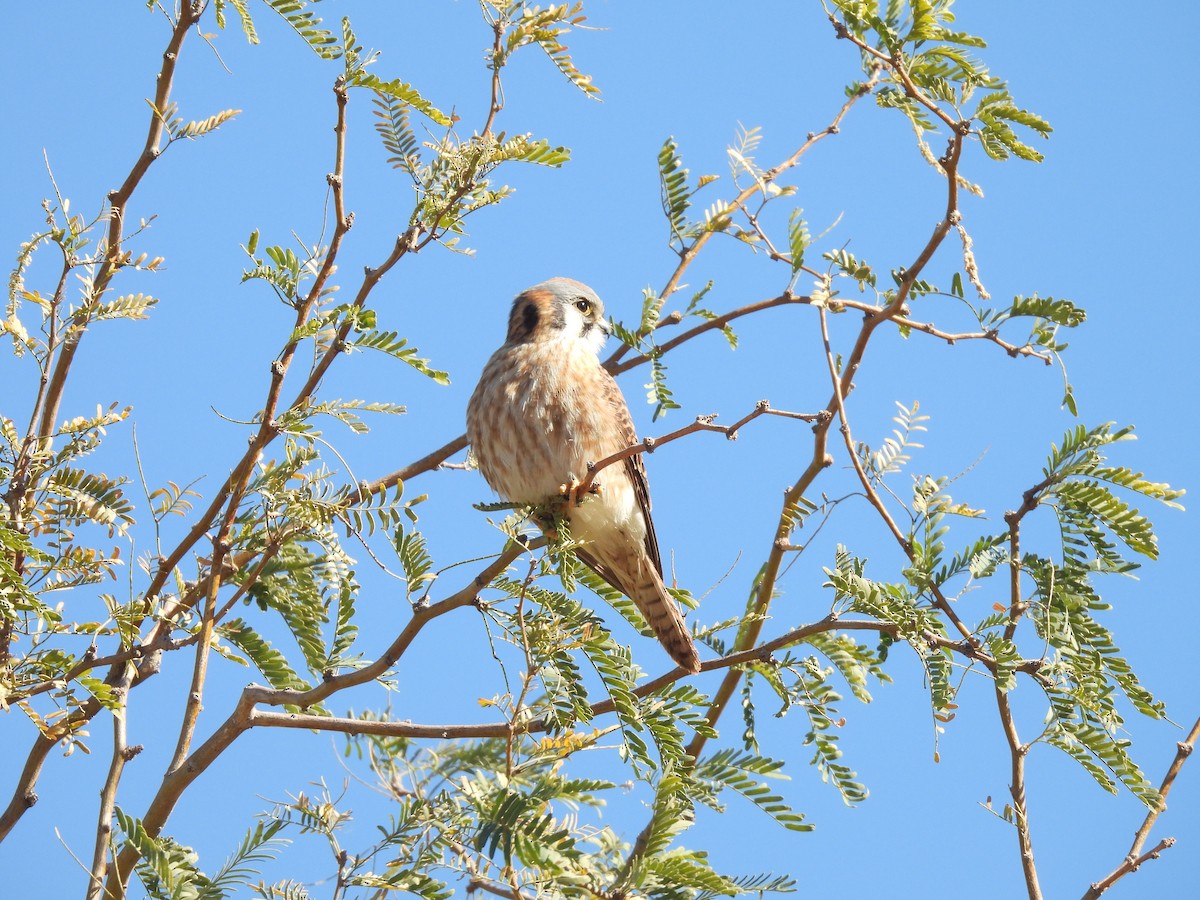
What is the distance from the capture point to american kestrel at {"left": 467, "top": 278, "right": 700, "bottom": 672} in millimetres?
4637

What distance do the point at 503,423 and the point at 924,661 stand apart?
2.08 m

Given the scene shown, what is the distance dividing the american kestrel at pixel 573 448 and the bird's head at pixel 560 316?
121 mm

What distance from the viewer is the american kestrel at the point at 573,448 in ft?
15.2

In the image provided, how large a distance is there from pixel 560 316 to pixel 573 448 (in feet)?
2.68

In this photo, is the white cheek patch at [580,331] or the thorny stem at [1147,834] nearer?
the thorny stem at [1147,834]

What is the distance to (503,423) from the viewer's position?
15.5 ft

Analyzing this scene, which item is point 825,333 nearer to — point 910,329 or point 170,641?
point 910,329

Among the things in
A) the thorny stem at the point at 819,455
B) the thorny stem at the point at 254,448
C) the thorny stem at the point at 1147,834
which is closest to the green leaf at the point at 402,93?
the thorny stem at the point at 254,448

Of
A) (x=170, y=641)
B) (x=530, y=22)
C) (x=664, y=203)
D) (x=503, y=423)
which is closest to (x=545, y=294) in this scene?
(x=503, y=423)

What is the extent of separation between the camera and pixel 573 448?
468 centimetres

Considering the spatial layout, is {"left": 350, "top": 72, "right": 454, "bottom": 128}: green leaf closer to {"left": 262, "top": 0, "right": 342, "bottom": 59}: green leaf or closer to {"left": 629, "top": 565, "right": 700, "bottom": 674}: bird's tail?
{"left": 262, "top": 0, "right": 342, "bottom": 59}: green leaf

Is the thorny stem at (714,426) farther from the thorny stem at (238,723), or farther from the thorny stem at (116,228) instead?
the thorny stem at (116,228)

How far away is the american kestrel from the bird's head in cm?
12

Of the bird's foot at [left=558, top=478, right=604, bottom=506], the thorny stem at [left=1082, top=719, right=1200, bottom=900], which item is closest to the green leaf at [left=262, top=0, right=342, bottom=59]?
the bird's foot at [left=558, top=478, right=604, bottom=506]
